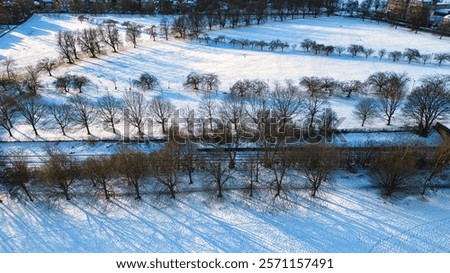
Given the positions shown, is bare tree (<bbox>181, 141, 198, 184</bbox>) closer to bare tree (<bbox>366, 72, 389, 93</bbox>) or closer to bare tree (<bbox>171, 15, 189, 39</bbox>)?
bare tree (<bbox>366, 72, 389, 93</bbox>)

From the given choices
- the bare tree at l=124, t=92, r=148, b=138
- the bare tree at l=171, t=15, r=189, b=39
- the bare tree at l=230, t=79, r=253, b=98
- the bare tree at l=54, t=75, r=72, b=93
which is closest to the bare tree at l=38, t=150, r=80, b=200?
the bare tree at l=124, t=92, r=148, b=138

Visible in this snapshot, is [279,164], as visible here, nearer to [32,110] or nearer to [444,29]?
[32,110]

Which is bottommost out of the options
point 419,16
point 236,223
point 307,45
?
point 236,223

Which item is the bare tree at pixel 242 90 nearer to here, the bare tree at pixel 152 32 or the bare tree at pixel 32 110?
the bare tree at pixel 32 110

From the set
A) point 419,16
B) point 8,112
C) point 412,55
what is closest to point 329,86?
point 412,55

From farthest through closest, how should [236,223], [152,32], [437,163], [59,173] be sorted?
[152,32] < [437,163] < [59,173] < [236,223]

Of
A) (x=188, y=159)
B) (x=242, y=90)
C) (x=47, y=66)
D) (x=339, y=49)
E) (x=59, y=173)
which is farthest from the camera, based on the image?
(x=339, y=49)
